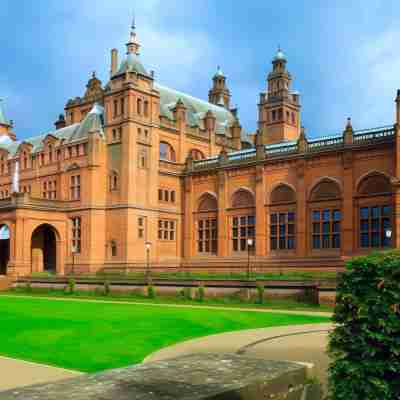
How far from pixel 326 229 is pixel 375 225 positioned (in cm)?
459

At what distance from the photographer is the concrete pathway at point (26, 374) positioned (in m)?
10.8

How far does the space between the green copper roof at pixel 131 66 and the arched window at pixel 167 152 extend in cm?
809

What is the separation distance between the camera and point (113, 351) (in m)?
15.0

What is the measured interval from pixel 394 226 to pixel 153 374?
118 feet

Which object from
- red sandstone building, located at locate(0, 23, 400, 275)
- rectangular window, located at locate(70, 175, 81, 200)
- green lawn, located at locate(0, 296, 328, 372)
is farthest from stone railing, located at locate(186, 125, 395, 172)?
green lawn, located at locate(0, 296, 328, 372)

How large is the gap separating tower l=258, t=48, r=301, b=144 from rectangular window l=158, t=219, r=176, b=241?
19859mm

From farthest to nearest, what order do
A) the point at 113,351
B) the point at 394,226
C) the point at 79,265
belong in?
the point at 79,265
the point at 394,226
the point at 113,351

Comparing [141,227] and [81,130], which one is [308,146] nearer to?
[141,227]

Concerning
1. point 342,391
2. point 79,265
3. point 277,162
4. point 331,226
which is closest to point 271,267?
point 331,226

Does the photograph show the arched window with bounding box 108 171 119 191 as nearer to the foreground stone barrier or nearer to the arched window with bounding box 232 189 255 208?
the arched window with bounding box 232 189 255 208

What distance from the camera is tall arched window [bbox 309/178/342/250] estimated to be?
46906 mm

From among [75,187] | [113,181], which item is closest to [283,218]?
[113,181]

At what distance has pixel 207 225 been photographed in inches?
2226

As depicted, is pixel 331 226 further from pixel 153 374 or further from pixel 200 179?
pixel 153 374
